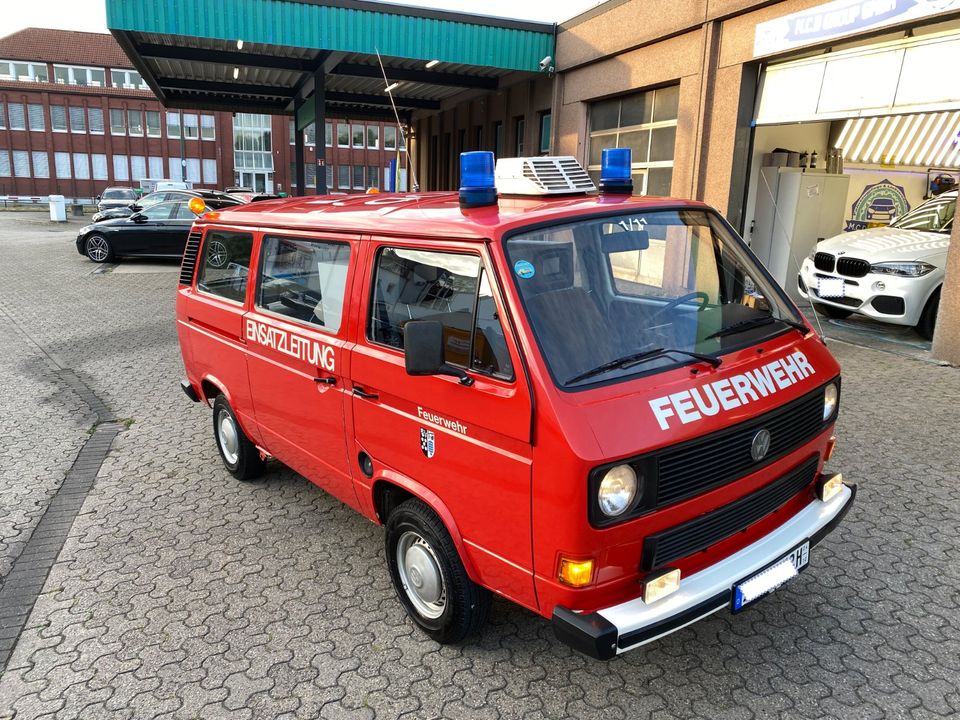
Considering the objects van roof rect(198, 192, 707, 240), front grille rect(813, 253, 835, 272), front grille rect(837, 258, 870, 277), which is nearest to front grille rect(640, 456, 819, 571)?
van roof rect(198, 192, 707, 240)

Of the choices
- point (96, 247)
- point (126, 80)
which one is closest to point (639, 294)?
point (96, 247)

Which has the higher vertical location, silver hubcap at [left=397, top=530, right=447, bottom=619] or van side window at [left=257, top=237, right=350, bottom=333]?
van side window at [left=257, top=237, right=350, bottom=333]

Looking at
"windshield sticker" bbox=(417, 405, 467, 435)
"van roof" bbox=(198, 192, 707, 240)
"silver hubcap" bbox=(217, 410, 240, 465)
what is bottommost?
"silver hubcap" bbox=(217, 410, 240, 465)

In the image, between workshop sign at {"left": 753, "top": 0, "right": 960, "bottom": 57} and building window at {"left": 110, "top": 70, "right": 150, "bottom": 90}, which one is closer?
workshop sign at {"left": 753, "top": 0, "right": 960, "bottom": 57}

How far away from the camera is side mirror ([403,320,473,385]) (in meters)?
2.73

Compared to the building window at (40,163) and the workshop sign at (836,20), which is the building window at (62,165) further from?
the workshop sign at (836,20)

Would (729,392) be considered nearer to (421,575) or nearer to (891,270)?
(421,575)

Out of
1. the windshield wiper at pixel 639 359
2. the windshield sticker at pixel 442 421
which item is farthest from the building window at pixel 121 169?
the windshield wiper at pixel 639 359

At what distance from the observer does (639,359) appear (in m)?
2.81

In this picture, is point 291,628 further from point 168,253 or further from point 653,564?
point 168,253

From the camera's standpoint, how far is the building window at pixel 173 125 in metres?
61.2

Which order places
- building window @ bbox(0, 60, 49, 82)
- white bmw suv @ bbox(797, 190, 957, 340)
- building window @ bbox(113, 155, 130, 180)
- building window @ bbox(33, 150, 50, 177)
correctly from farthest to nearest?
1. building window @ bbox(113, 155, 130, 180)
2. building window @ bbox(0, 60, 49, 82)
3. building window @ bbox(33, 150, 50, 177)
4. white bmw suv @ bbox(797, 190, 957, 340)

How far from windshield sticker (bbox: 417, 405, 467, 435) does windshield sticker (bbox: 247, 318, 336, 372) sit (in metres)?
0.75

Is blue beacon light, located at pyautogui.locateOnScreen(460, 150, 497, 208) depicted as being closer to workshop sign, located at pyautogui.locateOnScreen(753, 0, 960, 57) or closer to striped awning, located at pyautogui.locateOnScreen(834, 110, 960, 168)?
workshop sign, located at pyautogui.locateOnScreen(753, 0, 960, 57)
